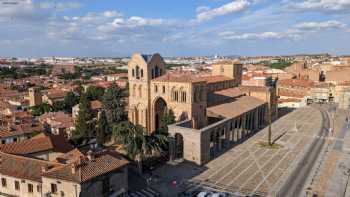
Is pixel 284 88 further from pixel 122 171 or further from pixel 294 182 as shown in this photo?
pixel 122 171

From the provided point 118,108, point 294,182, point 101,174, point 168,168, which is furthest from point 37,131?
point 294,182

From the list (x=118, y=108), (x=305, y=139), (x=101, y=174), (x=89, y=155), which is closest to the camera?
(x=101, y=174)

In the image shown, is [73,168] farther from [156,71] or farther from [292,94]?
[292,94]

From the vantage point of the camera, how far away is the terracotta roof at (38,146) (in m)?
39.4

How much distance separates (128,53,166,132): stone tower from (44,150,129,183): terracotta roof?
92.0ft

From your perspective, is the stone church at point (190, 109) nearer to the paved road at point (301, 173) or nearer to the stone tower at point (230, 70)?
the stone tower at point (230, 70)

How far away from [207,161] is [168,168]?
6421mm

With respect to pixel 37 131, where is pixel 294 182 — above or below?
below

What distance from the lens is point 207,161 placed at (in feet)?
153

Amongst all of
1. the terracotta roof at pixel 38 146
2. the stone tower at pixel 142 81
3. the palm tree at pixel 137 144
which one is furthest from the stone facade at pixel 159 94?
the terracotta roof at pixel 38 146

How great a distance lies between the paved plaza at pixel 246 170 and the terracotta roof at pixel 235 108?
5.78 m

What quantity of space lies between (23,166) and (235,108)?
40477 millimetres

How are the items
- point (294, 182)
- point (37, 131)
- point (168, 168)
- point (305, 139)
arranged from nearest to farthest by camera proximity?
point (294, 182) < point (168, 168) < point (37, 131) < point (305, 139)

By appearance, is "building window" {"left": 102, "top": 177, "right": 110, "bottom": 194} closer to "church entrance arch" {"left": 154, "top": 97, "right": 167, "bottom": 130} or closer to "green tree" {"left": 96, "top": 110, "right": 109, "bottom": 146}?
"green tree" {"left": 96, "top": 110, "right": 109, "bottom": 146}
